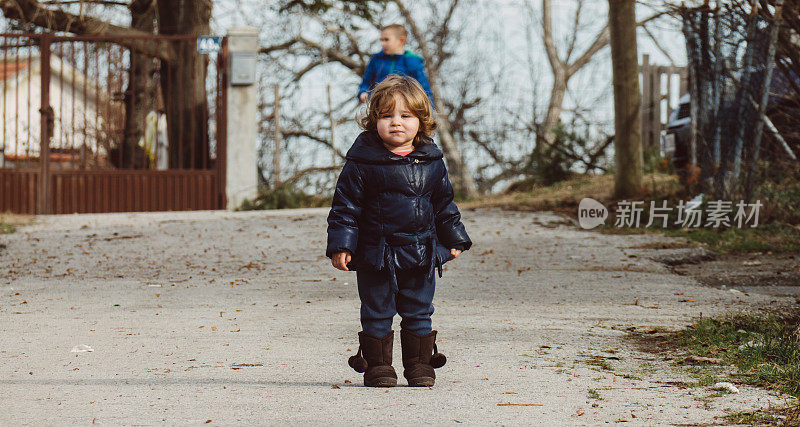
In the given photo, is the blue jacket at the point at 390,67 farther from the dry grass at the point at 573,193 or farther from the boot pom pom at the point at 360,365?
the boot pom pom at the point at 360,365

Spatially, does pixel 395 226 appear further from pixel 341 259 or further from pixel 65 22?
pixel 65 22

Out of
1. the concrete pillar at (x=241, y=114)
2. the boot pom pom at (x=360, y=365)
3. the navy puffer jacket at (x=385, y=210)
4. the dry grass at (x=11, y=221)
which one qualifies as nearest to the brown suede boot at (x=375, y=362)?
the boot pom pom at (x=360, y=365)

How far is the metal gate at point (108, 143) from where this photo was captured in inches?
537

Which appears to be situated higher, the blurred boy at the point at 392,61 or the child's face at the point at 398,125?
the blurred boy at the point at 392,61

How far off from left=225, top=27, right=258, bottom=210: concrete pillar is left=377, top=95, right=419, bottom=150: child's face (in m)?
10.3

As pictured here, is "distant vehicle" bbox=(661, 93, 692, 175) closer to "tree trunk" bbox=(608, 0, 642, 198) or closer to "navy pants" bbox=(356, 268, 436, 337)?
"tree trunk" bbox=(608, 0, 642, 198)

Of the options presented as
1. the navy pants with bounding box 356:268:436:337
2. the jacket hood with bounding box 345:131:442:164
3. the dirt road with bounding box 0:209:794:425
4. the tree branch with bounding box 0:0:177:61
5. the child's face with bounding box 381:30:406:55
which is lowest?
the dirt road with bounding box 0:209:794:425

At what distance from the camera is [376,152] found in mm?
3982

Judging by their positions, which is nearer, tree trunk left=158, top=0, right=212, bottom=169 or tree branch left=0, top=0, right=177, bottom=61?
tree trunk left=158, top=0, right=212, bottom=169

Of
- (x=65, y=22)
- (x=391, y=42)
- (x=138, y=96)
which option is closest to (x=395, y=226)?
(x=391, y=42)

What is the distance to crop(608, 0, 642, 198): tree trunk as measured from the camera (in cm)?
1257

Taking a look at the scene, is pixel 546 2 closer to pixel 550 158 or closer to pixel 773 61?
pixel 550 158

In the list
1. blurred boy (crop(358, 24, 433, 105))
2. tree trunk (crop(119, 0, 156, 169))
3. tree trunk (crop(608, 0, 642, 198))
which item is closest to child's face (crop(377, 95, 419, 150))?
blurred boy (crop(358, 24, 433, 105))

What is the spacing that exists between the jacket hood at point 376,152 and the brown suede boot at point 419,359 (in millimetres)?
766
